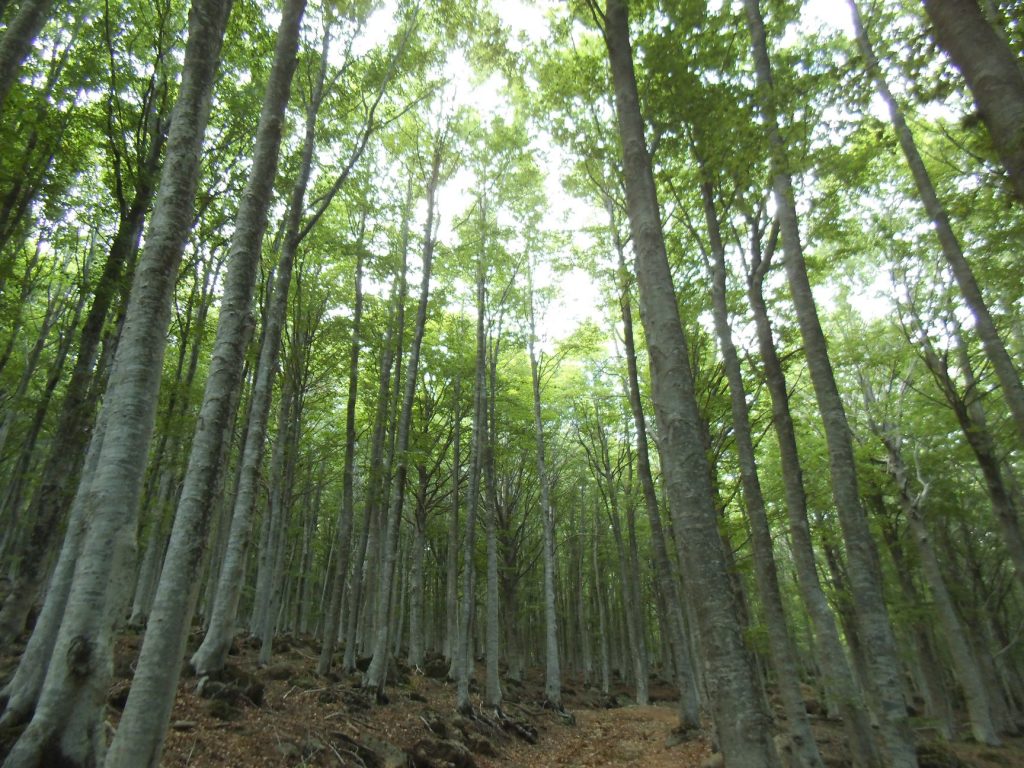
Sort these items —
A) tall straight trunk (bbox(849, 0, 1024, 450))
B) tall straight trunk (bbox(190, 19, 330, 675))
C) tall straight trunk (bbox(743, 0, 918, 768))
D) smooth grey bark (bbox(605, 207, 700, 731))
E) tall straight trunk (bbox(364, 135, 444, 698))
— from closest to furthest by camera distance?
tall straight trunk (bbox(743, 0, 918, 768))
tall straight trunk (bbox(849, 0, 1024, 450))
tall straight trunk (bbox(190, 19, 330, 675))
tall straight trunk (bbox(364, 135, 444, 698))
smooth grey bark (bbox(605, 207, 700, 731))

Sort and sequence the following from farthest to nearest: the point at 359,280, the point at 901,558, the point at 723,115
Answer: the point at 901,558 → the point at 359,280 → the point at 723,115

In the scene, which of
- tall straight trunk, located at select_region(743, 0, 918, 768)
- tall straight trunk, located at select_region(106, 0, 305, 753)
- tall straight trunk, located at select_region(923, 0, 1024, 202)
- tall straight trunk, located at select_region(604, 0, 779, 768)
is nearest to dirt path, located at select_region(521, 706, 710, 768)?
tall straight trunk, located at select_region(743, 0, 918, 768)

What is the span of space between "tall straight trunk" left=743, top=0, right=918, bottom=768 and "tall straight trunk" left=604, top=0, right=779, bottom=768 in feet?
6.81

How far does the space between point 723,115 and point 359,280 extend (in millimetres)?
9234

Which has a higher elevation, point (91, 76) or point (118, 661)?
point (91, 76)

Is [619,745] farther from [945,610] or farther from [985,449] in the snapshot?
[985,449]

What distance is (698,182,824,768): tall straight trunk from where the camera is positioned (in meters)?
6.79

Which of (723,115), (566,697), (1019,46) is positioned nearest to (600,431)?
(566,697)

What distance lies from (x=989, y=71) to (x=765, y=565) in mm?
6400

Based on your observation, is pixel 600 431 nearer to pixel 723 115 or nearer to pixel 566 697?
pixel 566 697

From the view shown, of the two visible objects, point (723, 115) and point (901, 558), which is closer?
point (723, 115)

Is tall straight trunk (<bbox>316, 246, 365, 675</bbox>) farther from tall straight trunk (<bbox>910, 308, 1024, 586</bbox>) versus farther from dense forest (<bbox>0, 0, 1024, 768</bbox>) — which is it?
tall straight trunk (<bbox>910, 308, 1024, 586</bbox>)

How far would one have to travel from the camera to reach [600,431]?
64.9 feet

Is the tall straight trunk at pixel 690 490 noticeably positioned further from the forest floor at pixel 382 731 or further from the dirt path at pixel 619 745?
the dirt path at pixel 619 745
